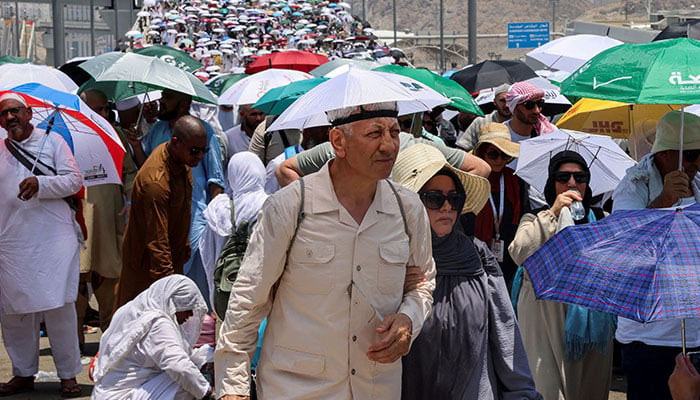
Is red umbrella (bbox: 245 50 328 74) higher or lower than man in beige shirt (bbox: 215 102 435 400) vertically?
higher

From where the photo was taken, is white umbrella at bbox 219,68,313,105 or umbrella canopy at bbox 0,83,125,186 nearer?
umbrella canopy at bbox 0,83,125,186

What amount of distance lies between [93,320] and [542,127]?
4.33m

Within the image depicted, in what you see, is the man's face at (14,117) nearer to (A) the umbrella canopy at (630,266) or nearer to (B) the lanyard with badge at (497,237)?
(B) the lanyard with badge at (497,237)

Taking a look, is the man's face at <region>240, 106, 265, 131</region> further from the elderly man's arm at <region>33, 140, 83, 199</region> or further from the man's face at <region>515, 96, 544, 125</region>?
the elderly man's arm at <region>33, 140, 83, 199</region>

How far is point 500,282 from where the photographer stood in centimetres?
515

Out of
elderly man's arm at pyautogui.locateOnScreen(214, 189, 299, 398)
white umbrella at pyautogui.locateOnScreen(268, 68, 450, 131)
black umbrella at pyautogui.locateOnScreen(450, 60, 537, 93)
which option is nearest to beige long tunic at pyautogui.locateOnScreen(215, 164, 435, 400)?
elderly man's arm at pyautogui.locateOnScreen(214, 189, 299, 398)

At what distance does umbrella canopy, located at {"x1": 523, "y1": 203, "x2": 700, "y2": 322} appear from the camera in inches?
159

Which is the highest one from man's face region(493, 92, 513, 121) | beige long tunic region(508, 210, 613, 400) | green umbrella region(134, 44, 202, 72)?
green umbrella region(134, 44, 202, 72)

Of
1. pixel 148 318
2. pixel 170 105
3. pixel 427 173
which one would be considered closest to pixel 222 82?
pixel 170 105

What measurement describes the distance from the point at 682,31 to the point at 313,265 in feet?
23.7

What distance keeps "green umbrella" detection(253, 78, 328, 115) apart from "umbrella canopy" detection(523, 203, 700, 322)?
5772mm

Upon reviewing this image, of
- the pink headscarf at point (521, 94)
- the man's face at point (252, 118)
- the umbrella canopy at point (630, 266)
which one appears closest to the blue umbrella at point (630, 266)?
the umbrella canopy at point (630, 266)

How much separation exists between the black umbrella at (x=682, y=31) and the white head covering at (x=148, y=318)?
5253mm

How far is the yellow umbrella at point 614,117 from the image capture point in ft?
27.1
